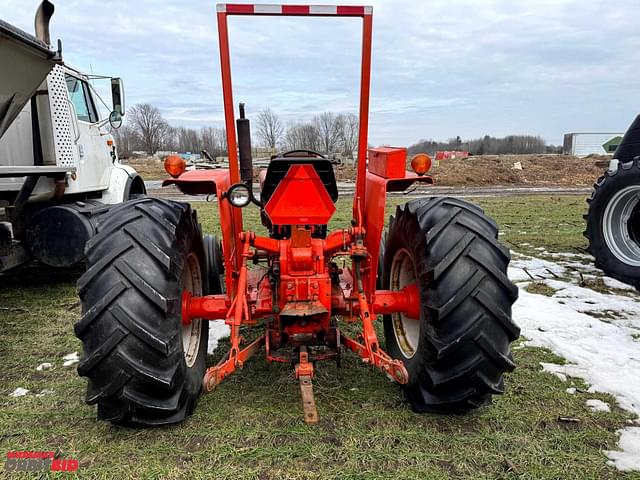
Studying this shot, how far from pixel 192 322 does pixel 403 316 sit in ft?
5.27

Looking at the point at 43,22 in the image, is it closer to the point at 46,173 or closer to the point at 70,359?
the point at 46,173

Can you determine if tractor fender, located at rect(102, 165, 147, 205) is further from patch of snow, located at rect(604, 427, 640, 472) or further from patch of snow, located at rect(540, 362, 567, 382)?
patch of snow, located at rect(604, 427, 640, 472)

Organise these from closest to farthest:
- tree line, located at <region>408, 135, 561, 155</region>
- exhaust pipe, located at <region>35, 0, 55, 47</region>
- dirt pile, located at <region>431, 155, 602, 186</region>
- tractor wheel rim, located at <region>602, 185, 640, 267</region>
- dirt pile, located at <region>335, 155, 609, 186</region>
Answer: exhaust pipe, located at <region>35, 0, 55, 47</region> → tractor wheel rim, located at <region>602, 185, 640, 267</region> → dirt pile, located at <region>335, 155, 609, 186</region> → dirt pile, located at <region>431, 155, 602, 186</region> → tree line, located at <region>408, 135, 561, 155</region>

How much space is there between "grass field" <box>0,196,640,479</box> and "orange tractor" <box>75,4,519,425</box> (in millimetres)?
176

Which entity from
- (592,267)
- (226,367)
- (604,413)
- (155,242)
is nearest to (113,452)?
(226,367)

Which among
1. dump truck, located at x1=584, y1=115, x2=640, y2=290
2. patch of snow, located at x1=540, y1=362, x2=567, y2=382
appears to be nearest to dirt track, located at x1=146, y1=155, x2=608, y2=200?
dump truck, located at x1=584, y1=115, x2=640, y2=290

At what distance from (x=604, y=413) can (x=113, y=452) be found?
9.86 ft

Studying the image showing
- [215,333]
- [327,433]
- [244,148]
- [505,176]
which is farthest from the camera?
[505,176]

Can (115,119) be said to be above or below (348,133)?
above

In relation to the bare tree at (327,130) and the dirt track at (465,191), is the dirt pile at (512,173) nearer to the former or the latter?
the dirt track at (465,191)


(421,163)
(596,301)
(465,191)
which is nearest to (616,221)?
(596,301)

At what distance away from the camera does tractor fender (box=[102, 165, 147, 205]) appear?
23.8 ft

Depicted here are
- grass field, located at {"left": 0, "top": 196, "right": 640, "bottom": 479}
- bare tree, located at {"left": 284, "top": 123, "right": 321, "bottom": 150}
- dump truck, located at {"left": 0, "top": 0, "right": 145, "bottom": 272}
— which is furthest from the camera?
dump truck, located at {"left": 0, "top": 0, "right": 145, "bottom": 272}

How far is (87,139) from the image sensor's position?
21.9 feet
